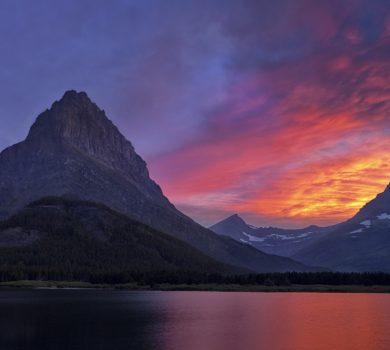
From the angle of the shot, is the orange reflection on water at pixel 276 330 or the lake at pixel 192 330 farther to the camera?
the orange reflection on water at pixel 276 330

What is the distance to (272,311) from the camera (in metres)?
112

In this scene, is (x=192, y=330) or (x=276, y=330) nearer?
(x=192, y=330)

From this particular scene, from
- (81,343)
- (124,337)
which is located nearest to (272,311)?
(124,337)

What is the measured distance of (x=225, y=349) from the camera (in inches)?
2274

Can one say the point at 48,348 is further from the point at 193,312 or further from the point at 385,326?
the point at 385,326

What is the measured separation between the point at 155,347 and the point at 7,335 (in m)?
29.8

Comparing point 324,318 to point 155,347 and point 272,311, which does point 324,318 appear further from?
point 155,347

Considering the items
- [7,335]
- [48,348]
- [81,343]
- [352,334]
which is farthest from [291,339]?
[7,335]

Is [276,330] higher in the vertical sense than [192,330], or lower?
lower

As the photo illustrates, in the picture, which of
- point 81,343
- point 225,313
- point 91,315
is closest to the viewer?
point 81,343

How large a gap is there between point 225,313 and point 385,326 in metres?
40.3

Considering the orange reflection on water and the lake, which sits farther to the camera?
the orange reflection on water

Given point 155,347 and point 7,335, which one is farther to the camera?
point 7,335

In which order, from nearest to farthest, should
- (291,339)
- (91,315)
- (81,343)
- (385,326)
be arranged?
(81,343)
(291,339)
(385,326)
(91,315)
